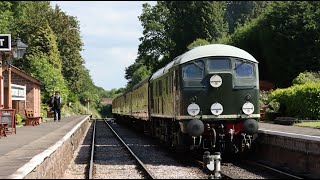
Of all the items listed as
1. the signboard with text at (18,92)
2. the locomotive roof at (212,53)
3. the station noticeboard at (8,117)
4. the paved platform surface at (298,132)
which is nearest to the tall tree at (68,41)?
the signboard with text at (18,92)

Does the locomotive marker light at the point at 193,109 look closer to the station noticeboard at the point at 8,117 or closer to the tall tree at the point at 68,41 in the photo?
the station noticeboard at the point at 8,117

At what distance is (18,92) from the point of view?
3403cm

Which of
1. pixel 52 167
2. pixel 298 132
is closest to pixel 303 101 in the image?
pixel 298 132

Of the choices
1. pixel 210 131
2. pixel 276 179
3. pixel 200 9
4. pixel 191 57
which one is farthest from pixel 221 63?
pixel 200 9

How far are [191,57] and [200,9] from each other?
5547 cm

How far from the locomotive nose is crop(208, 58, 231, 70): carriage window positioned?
1.61 metres

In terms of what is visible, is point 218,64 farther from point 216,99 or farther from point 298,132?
point 298,132

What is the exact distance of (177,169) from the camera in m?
14.0

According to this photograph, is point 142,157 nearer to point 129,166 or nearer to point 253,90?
Answer: point 129,166

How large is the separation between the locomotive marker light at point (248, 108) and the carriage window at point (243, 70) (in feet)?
2.67

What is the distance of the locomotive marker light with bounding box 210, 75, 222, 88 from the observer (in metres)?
14.9

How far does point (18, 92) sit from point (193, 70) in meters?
21.1

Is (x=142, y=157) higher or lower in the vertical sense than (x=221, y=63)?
lower

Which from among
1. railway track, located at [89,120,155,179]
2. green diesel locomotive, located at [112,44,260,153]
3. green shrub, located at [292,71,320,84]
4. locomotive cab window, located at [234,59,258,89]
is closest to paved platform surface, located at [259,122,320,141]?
green diesel locomotive, located at [112,44,260,153]
